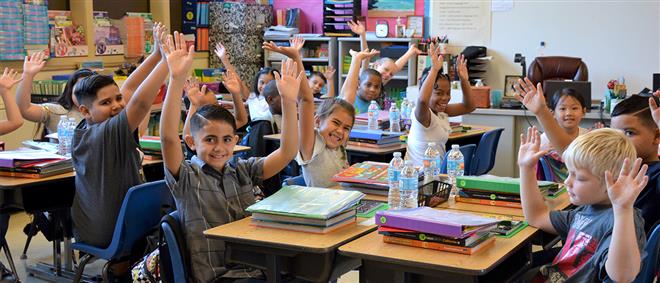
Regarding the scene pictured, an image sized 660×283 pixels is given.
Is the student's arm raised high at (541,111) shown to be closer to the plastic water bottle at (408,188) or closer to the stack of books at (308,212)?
the plastic water bottle at (408,188)

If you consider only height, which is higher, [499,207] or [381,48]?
[381,48]

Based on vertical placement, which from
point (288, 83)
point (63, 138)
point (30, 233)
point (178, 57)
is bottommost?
point (30, 233)

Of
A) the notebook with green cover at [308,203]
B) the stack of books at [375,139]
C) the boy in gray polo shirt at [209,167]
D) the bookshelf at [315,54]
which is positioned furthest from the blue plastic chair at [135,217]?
the bookshelf at [315,54]

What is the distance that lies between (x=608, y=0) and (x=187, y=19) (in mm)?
4614

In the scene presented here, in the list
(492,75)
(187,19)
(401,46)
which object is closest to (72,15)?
(187,19)

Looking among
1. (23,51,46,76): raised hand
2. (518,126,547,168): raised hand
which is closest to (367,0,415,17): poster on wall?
(23,51,46,76): raised hand

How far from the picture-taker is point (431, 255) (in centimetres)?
240

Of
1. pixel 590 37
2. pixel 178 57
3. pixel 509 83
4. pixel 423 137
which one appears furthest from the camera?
pixel 509 83

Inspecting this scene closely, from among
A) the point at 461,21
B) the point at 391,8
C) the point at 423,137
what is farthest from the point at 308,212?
the point at 391,8

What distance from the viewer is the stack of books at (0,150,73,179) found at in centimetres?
390

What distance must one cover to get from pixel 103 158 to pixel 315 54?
6086 mm

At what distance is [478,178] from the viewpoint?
3.29 meters

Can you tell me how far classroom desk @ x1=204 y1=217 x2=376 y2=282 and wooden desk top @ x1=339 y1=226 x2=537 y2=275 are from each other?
3.4 inches

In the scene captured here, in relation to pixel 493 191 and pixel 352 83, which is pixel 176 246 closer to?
pixel 493 191
